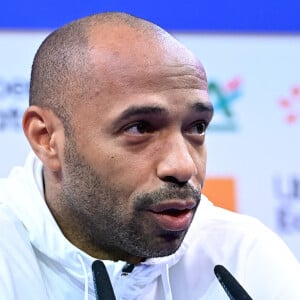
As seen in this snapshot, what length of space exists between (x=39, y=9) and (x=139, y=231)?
Result: 79cm

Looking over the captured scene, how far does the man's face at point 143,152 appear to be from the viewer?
1023 millimetres

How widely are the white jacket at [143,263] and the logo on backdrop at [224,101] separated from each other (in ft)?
1.54

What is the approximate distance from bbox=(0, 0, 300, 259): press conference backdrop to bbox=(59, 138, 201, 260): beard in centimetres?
61

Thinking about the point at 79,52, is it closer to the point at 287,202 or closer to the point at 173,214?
the point at 173,214

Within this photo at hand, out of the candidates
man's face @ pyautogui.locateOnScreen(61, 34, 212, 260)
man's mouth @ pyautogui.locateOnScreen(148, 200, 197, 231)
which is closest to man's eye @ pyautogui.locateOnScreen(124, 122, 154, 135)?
Result: man's face @ pyautogui.locateOnScreen(61, 34, 212, 260)

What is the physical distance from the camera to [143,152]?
1.04m

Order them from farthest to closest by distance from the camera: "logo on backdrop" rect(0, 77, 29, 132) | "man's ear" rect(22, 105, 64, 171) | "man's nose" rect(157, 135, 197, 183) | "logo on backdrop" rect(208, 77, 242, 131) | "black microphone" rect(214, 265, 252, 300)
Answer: "logo on backdrop" rect(208, 77, 242, 131) → "logo on backdrop" rect(0, 77, 29, 132) → "man's ear" rect(22, 105, 64, 171) → "man's nose" rect(157, 135, 197, 183) → "black microphone" rect(214, 265, 252, 300)

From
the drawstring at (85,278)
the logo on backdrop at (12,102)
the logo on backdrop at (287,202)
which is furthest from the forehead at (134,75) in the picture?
the logo on backdrop at (287,202)

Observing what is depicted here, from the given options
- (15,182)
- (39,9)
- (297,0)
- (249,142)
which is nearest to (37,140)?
(15,182)

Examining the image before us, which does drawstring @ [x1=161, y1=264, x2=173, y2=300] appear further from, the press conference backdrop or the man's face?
the press conference backdrop

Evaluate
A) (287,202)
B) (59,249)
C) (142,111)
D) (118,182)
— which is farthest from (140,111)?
(287,202)

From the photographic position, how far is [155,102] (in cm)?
105

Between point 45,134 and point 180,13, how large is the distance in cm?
67

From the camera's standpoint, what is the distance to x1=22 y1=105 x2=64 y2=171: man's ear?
1143 mm
